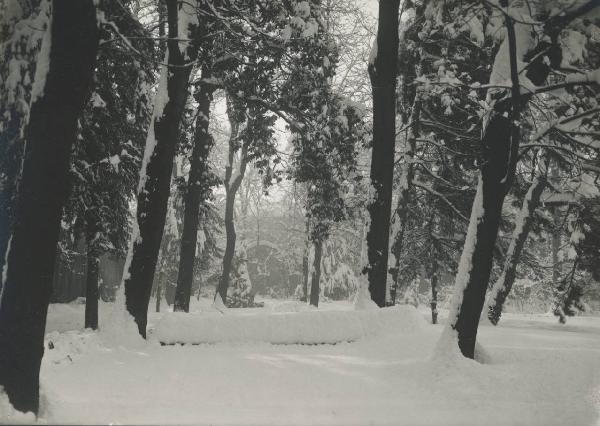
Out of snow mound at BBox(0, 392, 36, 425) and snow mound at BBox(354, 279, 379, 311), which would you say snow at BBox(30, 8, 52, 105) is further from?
snow mound at BBox(354, 279, 379, 311)

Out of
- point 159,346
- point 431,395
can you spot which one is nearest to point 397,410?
point 431,395

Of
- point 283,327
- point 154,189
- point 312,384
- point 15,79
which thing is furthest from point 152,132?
point 312,384

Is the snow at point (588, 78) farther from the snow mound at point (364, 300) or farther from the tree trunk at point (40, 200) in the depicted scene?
the tree trunk at point (40, 200)

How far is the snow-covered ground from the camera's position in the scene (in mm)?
4191

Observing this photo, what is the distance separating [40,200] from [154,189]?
137 inches

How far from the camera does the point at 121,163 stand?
35.5 ft

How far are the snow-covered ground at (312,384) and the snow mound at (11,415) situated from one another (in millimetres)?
22

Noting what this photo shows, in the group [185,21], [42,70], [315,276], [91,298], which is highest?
[185,21]

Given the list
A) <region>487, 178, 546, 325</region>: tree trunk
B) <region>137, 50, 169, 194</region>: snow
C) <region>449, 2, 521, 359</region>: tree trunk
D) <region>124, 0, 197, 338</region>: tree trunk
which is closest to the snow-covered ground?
<region>449, 2, 521, 359</region>: tree trunk

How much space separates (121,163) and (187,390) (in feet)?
24.8

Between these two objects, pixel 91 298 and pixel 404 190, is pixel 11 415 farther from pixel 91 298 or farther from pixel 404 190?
pixel 404 190

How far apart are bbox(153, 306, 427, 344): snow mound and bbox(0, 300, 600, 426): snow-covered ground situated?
0.16 meters

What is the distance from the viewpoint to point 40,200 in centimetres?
372

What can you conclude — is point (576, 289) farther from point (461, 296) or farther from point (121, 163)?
point (121, 163)
